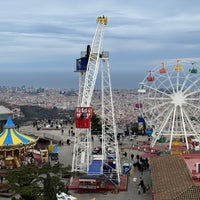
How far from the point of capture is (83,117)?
85.1ft

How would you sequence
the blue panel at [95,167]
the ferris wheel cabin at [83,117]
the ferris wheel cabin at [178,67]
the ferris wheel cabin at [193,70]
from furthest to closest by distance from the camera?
the ferris wheel cabin at [178,67]
the ferris wheel cabin at [193,70]
the blue panel at [95,167]
the ferris wheel cabin at [83,117]

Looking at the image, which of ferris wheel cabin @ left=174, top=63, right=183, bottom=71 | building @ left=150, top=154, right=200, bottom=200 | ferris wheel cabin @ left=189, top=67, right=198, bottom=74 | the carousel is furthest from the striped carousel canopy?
ferris wheel cabin @ left=189, top=67, right=198, bottom=74

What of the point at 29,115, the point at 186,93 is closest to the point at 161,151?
the point at 186,93

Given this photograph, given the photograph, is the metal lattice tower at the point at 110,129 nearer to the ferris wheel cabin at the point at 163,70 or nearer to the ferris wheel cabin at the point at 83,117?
the ferris wheel cabin at the point at 83,117

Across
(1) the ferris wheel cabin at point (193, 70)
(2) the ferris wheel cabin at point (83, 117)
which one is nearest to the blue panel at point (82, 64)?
(2) the ferris wheel cabin at point (83, 117)

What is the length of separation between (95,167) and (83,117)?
3587 mm

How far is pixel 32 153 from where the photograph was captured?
34.8m

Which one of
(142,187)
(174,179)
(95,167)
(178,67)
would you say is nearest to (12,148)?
(95,167)

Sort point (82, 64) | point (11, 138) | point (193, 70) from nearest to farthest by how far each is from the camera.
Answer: point (82, 64), point (11, 138), point (193, 70)

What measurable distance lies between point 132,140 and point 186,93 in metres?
7.53

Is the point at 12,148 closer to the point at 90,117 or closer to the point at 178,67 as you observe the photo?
the point at 90,117

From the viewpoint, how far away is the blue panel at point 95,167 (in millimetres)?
26312

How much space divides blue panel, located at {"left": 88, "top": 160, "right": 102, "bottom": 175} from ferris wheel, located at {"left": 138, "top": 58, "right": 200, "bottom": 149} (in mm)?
11087

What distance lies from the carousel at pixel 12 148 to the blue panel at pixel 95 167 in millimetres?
6423
